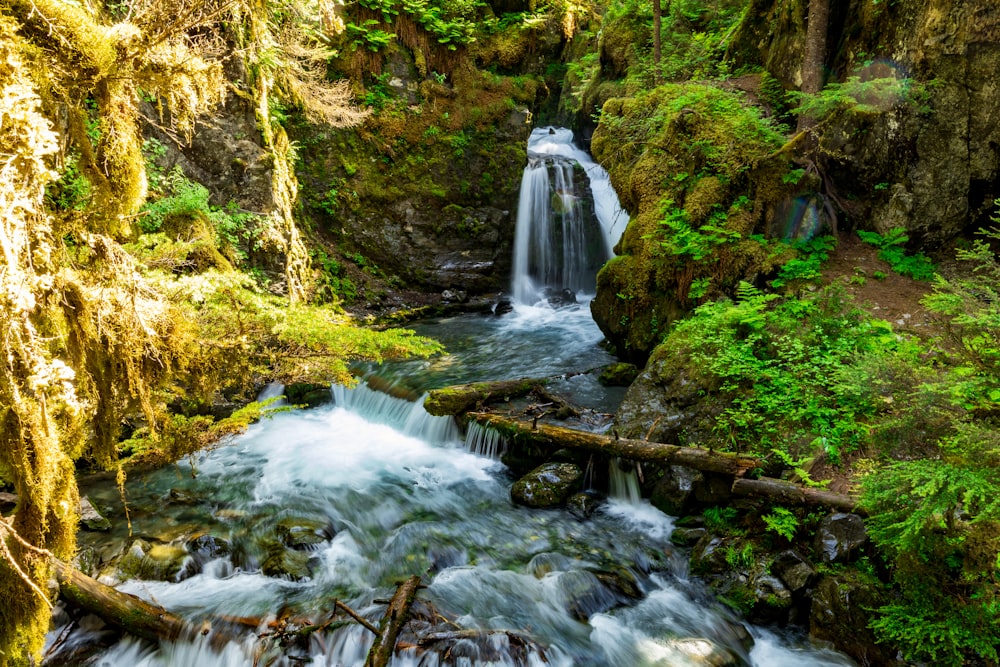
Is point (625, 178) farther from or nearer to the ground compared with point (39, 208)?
farther from the ground

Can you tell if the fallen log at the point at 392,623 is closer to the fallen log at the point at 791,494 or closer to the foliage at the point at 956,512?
the fallen log at the point at 791,494

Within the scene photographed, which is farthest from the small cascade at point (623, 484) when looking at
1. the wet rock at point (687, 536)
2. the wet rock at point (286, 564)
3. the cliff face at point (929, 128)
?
the cliff face at point (929, 128)

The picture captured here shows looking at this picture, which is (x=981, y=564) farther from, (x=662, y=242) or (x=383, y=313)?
(x=383, y=313)

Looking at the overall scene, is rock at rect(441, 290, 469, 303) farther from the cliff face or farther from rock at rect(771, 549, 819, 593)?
rock at rect(771, 549, 819, 593)

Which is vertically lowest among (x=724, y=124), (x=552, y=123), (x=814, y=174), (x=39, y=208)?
(x=39, y=208)

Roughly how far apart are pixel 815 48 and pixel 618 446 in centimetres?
726

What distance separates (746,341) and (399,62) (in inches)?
502

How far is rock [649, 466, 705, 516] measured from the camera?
6.14 m

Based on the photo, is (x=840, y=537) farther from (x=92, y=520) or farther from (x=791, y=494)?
(x=92, y=520)

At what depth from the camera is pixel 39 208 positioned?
228 cm

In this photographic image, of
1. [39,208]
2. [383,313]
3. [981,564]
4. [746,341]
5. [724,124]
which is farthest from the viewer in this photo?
[383,313]

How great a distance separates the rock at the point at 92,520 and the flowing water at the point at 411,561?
0.13m

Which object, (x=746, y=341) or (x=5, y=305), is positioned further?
(x=746, y=341)

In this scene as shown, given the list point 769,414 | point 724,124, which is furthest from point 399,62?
point 769,414
